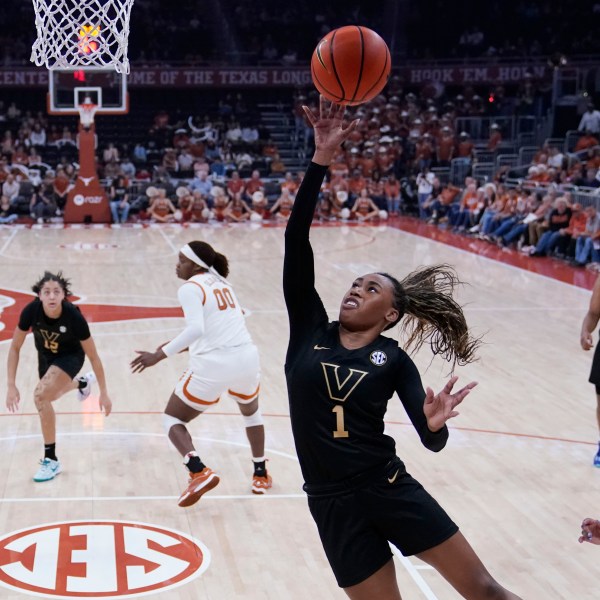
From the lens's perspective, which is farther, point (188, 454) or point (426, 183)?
point (426, 183)

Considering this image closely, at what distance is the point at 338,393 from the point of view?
3.47 meters

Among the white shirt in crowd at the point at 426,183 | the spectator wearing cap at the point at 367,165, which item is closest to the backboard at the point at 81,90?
the spectator wearing cap at the point at 367,165

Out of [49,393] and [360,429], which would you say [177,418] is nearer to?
[49,393]

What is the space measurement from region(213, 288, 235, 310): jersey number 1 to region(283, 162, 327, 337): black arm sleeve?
94.8 inches

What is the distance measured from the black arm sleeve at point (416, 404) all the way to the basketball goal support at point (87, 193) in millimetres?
19956

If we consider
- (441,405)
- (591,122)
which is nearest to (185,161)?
(591,122)

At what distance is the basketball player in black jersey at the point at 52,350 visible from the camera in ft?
20.3

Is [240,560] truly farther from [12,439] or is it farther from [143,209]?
[143,209]

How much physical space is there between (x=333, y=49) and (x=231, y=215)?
1888 cm

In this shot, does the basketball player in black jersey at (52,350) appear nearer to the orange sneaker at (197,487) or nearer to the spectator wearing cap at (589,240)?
the orange sneaker at (197,487)

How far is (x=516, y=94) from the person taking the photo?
3073 centimetres

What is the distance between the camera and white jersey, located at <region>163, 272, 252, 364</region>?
19.6 feet

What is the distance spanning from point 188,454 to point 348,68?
93.7 inches

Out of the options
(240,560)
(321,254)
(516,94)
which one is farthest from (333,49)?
(516,94)
